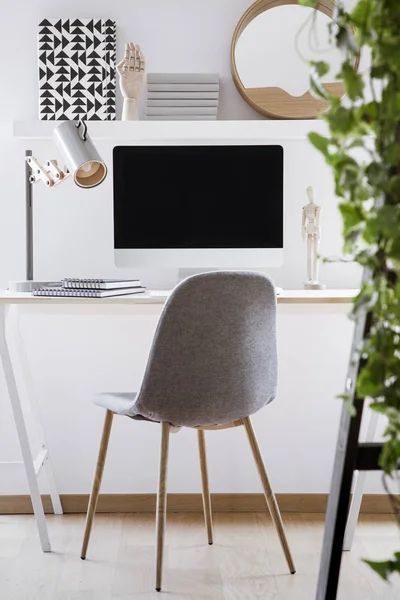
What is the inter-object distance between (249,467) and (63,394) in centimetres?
72

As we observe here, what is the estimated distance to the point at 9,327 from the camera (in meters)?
2.81

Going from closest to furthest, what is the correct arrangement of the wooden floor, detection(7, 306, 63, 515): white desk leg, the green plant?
the green plant, the wooden floor, detection(7, 306, 63, 515): white desk leg

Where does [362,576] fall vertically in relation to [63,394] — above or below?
below

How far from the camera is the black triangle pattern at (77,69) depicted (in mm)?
2811

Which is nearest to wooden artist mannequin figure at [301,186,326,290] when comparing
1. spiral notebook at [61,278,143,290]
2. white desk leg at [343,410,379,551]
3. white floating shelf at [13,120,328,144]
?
white floating shelf at [13,120,328,144]

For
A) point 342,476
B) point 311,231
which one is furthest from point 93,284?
point 342,476

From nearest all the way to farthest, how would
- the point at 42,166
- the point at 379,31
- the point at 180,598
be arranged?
the point at 379,31 → the point at 180,598 → the point at 42,166

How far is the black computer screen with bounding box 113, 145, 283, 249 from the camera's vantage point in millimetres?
2693

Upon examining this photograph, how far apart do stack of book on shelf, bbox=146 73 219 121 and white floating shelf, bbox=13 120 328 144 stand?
0.05 metres

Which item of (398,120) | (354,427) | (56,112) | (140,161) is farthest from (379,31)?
(56,112)

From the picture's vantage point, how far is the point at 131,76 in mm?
2701

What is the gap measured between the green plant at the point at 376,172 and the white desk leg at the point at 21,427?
1851mm

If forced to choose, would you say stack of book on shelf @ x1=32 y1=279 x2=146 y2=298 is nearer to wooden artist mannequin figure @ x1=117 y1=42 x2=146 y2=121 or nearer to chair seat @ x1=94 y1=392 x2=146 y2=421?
chair seat @ x1=94 y1=392 x2=146 y2=421

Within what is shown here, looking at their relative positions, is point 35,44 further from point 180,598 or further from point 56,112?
point 180,598
